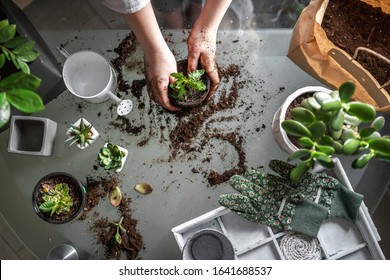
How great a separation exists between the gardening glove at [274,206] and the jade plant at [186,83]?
301 mm

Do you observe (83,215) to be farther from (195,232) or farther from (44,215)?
(195,232)

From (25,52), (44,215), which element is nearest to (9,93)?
(25,52)

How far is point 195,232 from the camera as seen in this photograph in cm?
120

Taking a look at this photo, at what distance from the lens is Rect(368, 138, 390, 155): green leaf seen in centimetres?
91

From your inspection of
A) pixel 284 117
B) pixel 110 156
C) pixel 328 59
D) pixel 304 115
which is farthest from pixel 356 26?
pixel 110 156

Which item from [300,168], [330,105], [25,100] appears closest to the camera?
[25,100]

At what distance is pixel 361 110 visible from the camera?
3.07 feet

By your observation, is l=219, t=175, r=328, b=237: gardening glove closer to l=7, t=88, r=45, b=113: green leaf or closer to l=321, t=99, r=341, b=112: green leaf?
l=321, t=99, r=341, b=112: green leaf

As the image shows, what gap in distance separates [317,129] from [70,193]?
79cm

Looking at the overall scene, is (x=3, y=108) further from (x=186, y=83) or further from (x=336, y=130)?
(x=336, y=130)

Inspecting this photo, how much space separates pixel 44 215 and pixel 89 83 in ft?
1.51

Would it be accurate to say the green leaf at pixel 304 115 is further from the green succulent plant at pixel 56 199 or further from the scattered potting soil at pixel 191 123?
the green succulent plant at pixel 56 199

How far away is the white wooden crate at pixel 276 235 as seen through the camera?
46.8 inches

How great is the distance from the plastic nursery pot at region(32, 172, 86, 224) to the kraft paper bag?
82 centimetres
